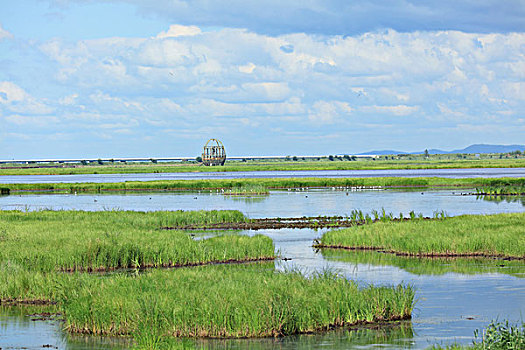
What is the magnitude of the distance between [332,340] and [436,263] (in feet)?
45.1

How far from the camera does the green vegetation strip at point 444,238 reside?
32250 mm

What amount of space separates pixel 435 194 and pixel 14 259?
61313 millimetres

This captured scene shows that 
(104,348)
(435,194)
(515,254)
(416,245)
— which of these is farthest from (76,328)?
(435,194)

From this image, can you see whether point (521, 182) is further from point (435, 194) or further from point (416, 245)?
point (416, 245)

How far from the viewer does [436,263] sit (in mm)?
31203

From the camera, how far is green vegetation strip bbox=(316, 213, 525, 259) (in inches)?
1270

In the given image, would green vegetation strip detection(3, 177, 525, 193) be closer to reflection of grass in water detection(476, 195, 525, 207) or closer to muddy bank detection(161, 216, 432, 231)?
reflection of grass in water detection(476, 195, 525, 207)

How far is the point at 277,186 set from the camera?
99.7 m

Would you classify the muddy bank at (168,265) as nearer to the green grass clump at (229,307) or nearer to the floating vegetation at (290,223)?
the green grass clump at (229,307)

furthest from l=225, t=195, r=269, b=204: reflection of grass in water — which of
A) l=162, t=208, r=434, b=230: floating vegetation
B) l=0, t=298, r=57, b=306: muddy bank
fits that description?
l=0, t=298, r=57, b=306: muddy bank

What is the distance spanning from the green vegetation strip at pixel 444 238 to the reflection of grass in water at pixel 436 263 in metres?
0.75

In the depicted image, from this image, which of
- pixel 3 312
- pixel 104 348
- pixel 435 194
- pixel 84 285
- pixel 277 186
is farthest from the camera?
pixel 277 186

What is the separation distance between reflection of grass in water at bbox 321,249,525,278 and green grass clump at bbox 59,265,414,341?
899cm

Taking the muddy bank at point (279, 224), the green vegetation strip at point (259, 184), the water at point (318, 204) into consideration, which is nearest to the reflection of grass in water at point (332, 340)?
the muddy bank at point (279, 224)
